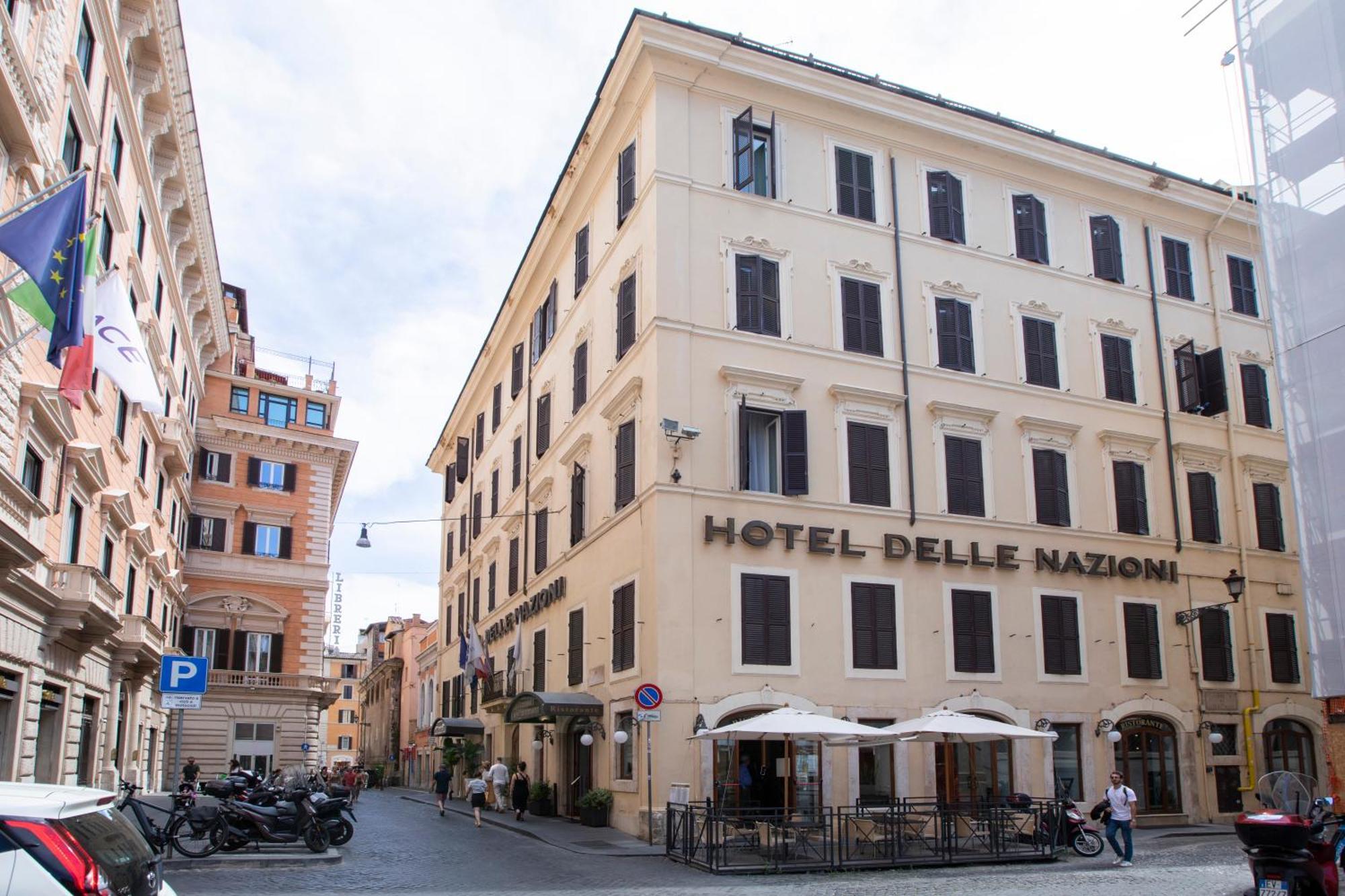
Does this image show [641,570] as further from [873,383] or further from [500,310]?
[500,310]

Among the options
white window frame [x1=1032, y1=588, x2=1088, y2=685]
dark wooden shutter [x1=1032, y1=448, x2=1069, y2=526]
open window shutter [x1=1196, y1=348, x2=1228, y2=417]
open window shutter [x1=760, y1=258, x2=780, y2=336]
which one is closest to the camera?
open window shutter [x1=760, y1=258, x2=780, y2=336]

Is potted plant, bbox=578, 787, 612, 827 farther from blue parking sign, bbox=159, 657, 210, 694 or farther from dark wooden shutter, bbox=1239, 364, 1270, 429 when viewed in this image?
dark wooden shutter, bbox=1239, 364, 1270, 429

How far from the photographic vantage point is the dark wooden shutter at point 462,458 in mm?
48188

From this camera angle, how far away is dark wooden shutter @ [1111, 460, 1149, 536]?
2792cm

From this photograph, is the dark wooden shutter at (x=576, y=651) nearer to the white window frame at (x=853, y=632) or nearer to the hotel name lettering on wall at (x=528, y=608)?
the hotel name lettering on wall at (x=528, y=608)

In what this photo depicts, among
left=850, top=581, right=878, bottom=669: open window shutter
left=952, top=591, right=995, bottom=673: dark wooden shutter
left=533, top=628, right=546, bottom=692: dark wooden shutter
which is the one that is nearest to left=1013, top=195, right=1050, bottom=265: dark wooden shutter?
left=952, top=591, right=995, bottom=673: dark wooden shutter

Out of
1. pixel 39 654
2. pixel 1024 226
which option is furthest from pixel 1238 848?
pixel 39 654

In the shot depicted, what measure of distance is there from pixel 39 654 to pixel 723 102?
17.4 m

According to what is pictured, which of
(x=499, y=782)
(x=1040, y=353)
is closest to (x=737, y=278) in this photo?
(x=1040, y=353)

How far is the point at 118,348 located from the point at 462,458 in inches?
1253

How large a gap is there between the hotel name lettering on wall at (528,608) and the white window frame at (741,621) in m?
7.83

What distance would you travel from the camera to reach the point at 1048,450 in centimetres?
2748

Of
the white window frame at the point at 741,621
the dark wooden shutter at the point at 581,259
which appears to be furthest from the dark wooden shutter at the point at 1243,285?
the dark wooden shutter at the point at 581,259

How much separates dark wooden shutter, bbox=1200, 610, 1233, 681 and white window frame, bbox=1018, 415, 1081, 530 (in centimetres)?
402
